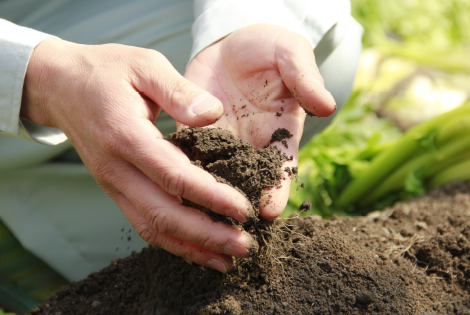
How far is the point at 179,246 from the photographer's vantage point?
1.12m

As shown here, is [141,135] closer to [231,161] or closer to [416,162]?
[231,161]

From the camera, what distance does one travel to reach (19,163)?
69.0 inches

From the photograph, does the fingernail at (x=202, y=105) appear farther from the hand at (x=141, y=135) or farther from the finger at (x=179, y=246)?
the finger at (x=179, y=246)

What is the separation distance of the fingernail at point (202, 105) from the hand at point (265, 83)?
306 millimetres

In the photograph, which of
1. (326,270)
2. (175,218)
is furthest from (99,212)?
(326,270)

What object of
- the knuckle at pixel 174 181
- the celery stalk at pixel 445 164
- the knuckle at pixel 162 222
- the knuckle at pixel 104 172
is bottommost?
the celery stalk at pixel 445 164

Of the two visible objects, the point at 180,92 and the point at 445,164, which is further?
the point at 445,164

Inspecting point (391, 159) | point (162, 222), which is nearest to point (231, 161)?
point (162, 222)

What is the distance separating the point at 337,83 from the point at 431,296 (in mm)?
1266

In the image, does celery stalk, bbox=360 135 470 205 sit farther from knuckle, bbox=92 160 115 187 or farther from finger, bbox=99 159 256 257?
knuckle, bbox=92 160 115 187

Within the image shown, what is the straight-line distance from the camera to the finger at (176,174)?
97 cm

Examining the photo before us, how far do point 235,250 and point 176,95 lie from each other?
1.63 ft

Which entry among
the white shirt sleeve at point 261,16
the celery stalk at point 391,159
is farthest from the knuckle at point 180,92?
the celery stalk at point 391,159

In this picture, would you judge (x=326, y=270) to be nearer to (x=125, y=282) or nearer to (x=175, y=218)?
(x=175, y=218)
